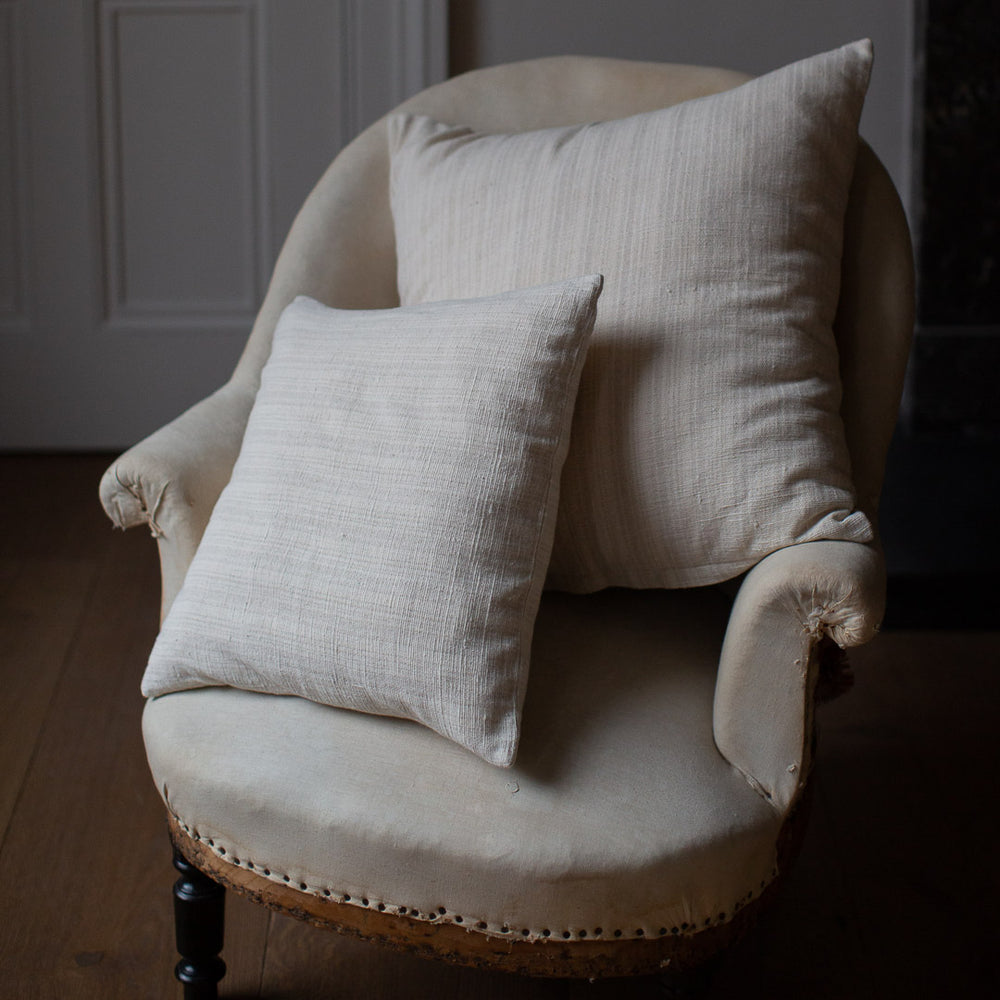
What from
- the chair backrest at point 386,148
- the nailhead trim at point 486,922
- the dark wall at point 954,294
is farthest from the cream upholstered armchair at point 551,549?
the dark wall at point 954,294

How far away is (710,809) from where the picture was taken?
80 centimetres

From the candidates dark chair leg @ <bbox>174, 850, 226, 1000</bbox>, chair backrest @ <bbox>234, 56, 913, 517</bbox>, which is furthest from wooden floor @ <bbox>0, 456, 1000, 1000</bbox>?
chair backrest @ <bbox>234, 56, 913, 517</bbox>

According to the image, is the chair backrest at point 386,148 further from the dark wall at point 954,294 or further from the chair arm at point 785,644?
the dark wall at point 954,294

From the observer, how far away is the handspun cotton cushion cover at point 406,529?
0.81 m

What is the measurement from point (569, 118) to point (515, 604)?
665mm

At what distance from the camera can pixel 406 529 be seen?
0.83m

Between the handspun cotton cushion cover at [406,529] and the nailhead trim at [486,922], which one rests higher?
the handspun cotton cushion cover at [406,529]

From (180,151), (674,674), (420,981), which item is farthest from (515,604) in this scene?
(180,151)

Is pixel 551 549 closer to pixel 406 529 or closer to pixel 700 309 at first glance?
pixel 406 529

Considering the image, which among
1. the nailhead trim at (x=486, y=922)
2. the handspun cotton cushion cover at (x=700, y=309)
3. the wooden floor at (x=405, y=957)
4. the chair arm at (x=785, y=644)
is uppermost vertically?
the handspun cotton cushion cover at (x=700, y=309)

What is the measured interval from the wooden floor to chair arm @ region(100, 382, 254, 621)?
14.8 inches

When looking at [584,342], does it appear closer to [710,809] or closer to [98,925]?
[710,809]

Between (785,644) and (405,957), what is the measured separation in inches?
21.8

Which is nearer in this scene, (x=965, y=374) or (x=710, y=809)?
(x=710, y=809)
